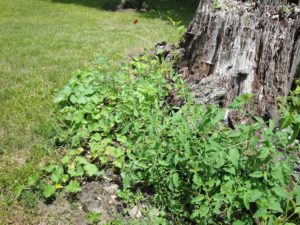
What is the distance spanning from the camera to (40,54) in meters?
7.11

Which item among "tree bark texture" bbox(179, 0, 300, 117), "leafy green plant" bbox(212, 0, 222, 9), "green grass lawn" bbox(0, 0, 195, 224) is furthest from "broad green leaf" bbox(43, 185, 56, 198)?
"leafy green plant" bbox(212, 0, 222, 9)

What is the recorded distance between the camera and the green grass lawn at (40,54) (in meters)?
3.87

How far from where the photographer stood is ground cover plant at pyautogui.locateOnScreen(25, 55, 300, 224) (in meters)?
2.78

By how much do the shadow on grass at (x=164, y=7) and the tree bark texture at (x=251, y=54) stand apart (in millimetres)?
7554

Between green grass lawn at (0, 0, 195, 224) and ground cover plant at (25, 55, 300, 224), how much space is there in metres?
0.28

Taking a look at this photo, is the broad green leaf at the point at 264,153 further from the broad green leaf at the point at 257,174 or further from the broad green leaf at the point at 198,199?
the broad green leaf at the point at 198,199

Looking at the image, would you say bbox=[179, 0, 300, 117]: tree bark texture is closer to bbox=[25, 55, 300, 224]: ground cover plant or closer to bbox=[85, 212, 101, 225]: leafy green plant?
bbox=[25, 55, 300, 224]: ground cover plant

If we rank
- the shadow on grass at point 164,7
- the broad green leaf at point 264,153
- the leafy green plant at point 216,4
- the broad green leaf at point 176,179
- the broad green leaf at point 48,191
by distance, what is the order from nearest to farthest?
the broad green leaf at point 264,153 < the broad green leaf at point 176,179 < the broad green leaf at point 48,191 < the leafy green plant at point 216,4 < the shadow on grass at point 164,7

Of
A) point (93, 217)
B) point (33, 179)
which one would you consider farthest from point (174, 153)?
point (33, 179)

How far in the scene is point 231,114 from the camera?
4.16 meters

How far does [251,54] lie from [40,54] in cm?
413

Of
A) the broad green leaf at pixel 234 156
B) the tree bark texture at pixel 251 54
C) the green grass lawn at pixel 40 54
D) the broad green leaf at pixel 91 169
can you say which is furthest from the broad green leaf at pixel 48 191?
the tree bark texture at pixel 251 54

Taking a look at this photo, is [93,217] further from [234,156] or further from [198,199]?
[234,156]

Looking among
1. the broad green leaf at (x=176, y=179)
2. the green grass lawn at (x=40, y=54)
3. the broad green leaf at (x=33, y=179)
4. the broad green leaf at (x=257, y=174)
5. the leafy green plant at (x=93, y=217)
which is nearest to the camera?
the broad green leaf at (x=257, y=174)
